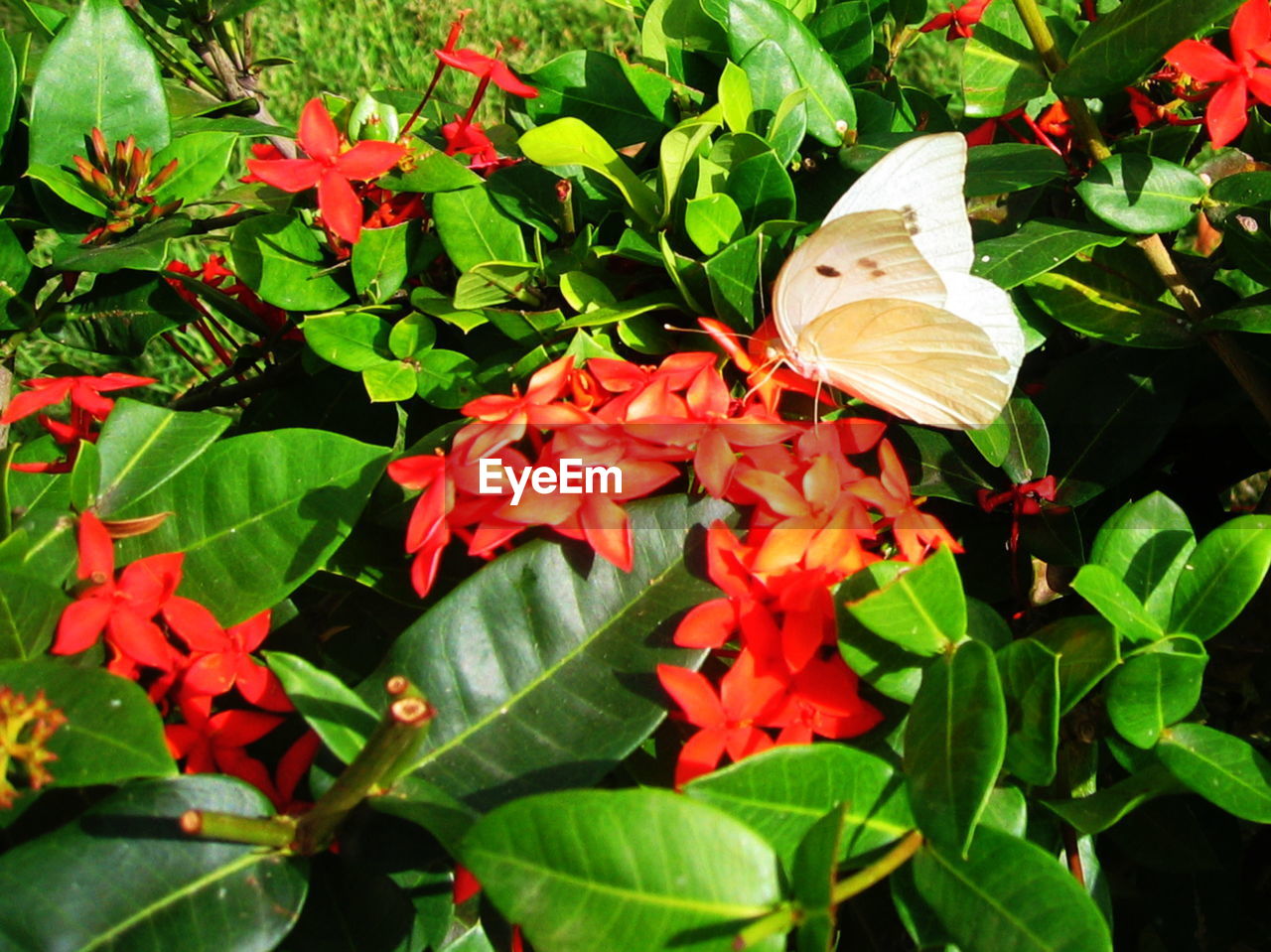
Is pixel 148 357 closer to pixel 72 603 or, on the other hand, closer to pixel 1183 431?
pixel 72 603

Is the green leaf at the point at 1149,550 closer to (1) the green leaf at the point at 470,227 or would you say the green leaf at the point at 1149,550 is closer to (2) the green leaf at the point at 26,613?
(1) the green leaf at the point at 470,227

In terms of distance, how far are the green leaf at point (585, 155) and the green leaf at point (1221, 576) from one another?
581mm

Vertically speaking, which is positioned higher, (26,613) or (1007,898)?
(26,613)

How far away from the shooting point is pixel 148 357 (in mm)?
2551

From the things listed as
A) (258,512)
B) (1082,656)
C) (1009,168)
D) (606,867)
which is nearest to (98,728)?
(258,512)

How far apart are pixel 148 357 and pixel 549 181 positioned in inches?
71.3

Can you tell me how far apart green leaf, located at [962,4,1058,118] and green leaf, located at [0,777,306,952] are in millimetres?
937

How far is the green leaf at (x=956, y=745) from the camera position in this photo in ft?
2.06

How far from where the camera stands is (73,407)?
99cm

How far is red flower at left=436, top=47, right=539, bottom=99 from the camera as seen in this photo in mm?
1120

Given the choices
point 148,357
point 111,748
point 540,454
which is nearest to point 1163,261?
point 540,454

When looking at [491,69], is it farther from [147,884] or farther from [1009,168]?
[147,884]

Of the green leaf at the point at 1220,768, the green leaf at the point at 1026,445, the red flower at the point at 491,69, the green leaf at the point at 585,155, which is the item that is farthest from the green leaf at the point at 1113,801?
the red flower at the point at 491,69

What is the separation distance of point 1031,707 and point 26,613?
70 cm
